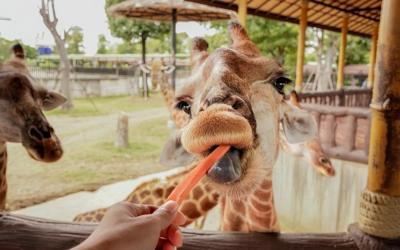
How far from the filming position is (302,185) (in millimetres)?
5445

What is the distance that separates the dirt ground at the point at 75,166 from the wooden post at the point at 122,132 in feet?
0.73

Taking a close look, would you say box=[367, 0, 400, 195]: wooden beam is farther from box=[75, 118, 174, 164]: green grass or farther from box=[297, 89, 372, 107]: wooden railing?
box=[75, 118, 174, 164]: green grass

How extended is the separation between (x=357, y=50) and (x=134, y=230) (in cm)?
2466

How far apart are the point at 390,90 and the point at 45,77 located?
13786mm

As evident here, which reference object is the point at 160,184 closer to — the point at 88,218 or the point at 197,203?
the point at 197,203

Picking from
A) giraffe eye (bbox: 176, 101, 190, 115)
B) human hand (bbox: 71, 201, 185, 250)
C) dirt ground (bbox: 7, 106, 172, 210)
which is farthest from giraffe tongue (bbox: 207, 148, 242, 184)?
dirt ground (bbox: 7, 106, 172, 210)

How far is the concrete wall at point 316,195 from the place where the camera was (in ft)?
15.6

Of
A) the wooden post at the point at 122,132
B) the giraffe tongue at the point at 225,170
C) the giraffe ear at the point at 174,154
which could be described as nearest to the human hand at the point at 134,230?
the giraffe tongue at the point at 225,170

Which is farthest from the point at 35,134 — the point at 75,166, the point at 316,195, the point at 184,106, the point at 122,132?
the point at 122,132

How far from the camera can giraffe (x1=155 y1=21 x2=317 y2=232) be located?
1064 millimetres

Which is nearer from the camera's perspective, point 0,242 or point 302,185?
point 0,242

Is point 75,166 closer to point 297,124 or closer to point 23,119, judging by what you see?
point 23,119

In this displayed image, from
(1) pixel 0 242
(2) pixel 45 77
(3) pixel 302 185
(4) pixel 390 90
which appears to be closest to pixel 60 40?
(2) pixel 45 77

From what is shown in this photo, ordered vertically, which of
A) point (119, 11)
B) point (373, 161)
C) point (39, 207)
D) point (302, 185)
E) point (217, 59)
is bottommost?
point (39, 207)
